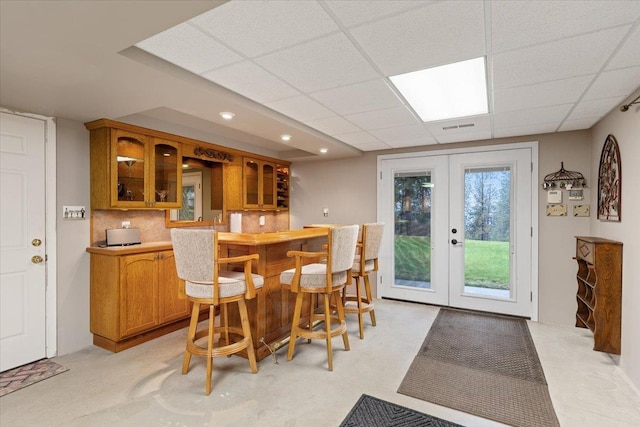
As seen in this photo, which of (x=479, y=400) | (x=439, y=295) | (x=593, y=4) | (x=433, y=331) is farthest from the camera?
(x=439, y=295)

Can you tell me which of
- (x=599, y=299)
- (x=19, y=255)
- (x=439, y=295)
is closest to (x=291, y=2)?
(x=19, y=255)

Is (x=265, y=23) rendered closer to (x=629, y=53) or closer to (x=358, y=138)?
(x=629, y=53)

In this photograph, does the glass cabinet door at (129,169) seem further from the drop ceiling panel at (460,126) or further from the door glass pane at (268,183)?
the drop ceiling panel at (460,126)

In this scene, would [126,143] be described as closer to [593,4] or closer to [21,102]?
[21,102]

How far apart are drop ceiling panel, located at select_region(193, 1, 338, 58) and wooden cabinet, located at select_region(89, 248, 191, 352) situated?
232cm

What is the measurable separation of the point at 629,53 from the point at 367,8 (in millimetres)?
1691

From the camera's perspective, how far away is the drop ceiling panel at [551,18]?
5.03 ft

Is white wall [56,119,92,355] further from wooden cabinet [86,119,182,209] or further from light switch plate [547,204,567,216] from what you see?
light switch plate [547,204,567,216]

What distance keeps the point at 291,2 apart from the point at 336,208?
4054 mm

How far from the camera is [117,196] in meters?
3.24

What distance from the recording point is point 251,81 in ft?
8.03

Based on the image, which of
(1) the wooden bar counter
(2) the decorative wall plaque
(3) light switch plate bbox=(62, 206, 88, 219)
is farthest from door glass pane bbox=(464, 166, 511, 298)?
(3) light switch plate bbox=(62, 206, 88, 219)

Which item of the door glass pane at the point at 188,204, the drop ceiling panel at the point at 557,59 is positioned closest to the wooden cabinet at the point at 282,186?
the door glass pane at the point at 188,204

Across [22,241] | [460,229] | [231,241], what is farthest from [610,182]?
[22,241]
